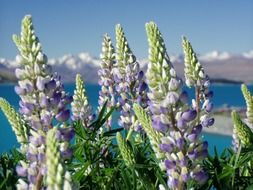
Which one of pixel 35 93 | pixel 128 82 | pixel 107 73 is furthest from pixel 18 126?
pixel 107 73

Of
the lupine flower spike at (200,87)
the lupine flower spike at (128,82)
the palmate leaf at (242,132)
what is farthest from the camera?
the lupine flower spike at (128,82)

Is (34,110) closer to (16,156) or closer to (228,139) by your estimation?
(16,156)

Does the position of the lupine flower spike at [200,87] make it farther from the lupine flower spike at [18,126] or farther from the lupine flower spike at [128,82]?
the lupine flower spike at [18,126]

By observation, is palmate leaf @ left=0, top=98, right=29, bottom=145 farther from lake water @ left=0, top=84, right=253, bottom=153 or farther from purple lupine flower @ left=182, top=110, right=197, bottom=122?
lake water @ left=0, top=84, right=253, bottom=153

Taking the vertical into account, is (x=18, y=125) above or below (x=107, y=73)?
below

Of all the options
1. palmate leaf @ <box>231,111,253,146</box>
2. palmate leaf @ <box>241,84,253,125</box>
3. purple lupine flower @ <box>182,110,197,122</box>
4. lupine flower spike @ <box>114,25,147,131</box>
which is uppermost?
lupine flower spike @ <box>114,25,147,131</box>

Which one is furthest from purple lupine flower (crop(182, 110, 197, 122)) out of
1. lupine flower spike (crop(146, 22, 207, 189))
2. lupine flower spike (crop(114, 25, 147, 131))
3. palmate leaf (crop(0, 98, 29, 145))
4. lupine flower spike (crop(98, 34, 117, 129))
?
lupine flower spike (crop(98, 34, 117, 129))

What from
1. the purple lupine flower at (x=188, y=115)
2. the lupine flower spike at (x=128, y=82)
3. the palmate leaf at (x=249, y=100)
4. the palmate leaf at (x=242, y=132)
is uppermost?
the lupine flower spike at (x=128, y=82)

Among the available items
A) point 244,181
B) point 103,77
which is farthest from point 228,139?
point 244,181

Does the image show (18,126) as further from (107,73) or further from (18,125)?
(107,73)

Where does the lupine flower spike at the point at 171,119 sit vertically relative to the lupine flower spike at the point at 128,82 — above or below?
below

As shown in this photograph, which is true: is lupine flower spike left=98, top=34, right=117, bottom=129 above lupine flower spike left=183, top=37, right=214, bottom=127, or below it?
above

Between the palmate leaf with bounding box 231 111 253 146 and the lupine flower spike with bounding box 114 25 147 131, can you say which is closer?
the palmate leaf with bounding box 231 111 253 146

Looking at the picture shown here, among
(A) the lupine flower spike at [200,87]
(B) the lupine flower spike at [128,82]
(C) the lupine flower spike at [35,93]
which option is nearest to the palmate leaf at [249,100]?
(A) the lupine flower spike at [200,87]
